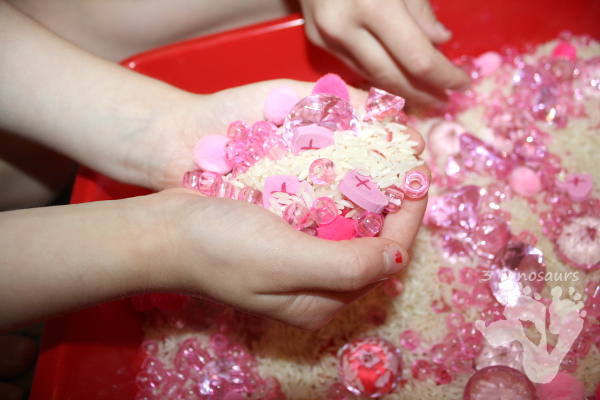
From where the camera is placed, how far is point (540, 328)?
1035 millimetres

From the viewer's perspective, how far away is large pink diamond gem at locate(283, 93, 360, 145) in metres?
0.94

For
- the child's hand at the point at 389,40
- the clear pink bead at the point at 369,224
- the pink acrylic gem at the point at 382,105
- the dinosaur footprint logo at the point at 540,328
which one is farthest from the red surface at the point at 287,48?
the dinosaur footprint logo at the point at 540,328

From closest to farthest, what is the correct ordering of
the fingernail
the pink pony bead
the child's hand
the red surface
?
1. the fingernail
2. the pink pony bead
3. the child's hand
4. the red surface

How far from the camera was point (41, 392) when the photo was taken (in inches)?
36.9

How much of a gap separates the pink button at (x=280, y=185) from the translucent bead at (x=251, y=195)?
2 centimetres

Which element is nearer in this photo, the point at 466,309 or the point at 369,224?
the point at 369,224

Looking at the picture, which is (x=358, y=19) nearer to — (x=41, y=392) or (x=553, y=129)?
(x=553, y=129)

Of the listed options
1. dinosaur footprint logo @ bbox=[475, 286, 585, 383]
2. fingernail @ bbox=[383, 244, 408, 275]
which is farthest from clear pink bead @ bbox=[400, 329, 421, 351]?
fingernail @ bbox=[383, 244, 408, 275]

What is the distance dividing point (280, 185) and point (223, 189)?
135 mm

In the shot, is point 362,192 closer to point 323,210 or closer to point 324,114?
point 323,210

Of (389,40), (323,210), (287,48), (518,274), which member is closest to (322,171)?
(323,210)

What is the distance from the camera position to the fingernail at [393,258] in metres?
0.77

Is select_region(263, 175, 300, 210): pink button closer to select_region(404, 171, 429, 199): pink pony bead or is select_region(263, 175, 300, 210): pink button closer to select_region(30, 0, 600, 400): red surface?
select_region(404, 171, 429, 199): pink pony bead

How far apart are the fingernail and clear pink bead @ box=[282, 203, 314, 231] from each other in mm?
164
